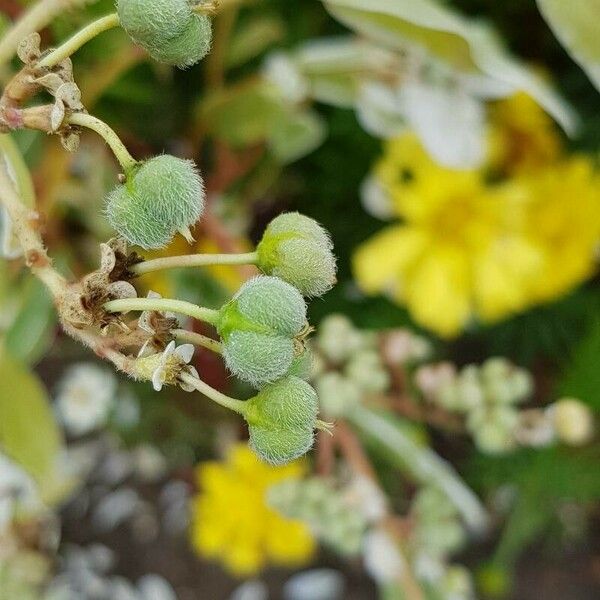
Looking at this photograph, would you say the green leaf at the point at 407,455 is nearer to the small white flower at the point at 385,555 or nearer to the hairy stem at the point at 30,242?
the small white flower at the point at 385,555

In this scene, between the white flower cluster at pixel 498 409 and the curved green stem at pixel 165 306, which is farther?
the white flower cluster at pixel 498 409

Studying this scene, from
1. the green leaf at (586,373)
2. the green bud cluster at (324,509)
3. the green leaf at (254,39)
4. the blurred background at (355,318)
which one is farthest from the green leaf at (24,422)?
the green leaf at (586,373)

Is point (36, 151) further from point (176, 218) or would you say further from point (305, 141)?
point (176, 218)

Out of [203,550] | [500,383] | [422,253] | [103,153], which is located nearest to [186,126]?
[103,153]

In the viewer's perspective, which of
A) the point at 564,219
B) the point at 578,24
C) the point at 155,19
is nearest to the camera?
the point at 155,19

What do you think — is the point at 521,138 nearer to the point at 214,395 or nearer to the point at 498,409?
the point at 498,409

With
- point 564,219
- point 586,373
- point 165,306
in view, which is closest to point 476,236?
point 564,219

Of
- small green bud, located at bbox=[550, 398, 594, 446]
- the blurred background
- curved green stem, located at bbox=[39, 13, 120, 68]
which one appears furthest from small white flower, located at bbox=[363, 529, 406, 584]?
curved green stem, located at bbox=[39, 13, 120, 68]
